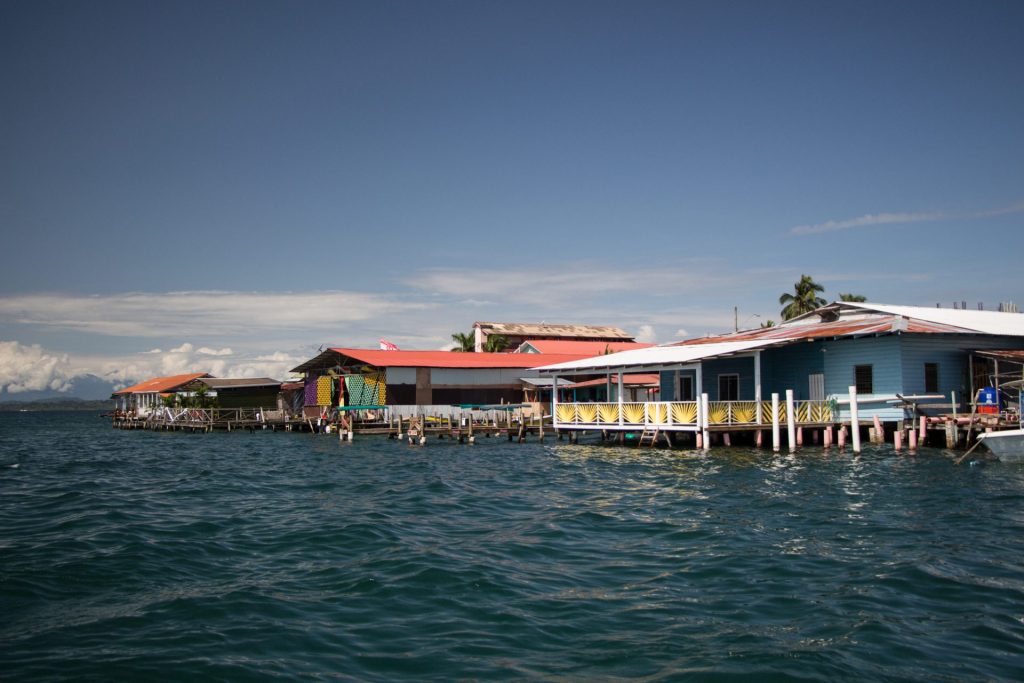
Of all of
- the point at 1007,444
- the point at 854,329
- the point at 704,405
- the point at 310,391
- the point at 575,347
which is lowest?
the point at 1007,444

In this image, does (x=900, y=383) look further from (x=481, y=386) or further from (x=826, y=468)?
(x=481, y=386)

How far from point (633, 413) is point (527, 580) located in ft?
71.1

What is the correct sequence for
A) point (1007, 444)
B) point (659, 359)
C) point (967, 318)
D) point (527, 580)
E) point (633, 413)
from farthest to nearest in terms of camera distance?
point (967, 318)
point (659, 359)
point (633, 413)
point (1007, 444)
point (527, 580)

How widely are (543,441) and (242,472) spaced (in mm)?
18057

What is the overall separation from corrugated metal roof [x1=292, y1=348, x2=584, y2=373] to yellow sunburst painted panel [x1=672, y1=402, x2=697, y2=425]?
2584cm

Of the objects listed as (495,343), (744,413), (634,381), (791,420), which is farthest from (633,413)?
(495,343)

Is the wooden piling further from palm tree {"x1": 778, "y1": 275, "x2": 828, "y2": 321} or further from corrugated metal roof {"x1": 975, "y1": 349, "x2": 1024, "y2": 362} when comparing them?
palm tree {"x1": 778, "y1": 275, "x2": 828, "y2": 321}

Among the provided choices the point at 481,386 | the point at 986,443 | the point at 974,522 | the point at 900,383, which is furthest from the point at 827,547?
the point at 481,386

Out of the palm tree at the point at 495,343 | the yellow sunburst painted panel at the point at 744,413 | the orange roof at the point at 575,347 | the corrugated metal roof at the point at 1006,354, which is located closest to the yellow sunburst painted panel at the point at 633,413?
the yellow sunburst painted panel at the point at 744,413

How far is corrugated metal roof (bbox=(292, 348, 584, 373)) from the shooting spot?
5372cm

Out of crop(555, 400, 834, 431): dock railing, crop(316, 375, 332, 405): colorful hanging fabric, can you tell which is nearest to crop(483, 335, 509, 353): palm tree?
crop(316, 375, 332, 405): colorful hanging fabric

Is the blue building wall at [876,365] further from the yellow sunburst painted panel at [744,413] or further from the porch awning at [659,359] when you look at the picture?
the yellow sunburst painted panel at [744,413]

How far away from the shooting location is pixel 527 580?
11.7 meters

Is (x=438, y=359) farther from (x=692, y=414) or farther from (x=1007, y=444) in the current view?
(x=1007, y=444)
